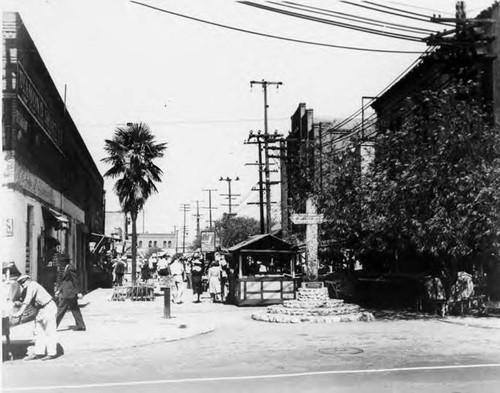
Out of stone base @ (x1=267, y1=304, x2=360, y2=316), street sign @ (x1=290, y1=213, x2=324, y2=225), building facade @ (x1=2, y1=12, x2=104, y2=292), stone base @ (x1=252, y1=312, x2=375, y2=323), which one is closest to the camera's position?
building facade @ (x1=2, y1=12, x2=104, y2=292)

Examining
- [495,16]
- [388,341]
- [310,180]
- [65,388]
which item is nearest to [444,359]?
[388,341]

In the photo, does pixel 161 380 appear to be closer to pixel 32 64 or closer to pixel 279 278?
pixel 32 64

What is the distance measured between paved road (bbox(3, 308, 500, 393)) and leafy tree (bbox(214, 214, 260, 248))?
66.1m

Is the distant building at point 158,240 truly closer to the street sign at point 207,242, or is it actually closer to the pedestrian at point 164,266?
the street sign at point 207,242

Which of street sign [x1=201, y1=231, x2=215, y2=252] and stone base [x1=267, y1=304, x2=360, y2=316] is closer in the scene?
stone base [x1=267, y1=304, x2=360, y2=316]

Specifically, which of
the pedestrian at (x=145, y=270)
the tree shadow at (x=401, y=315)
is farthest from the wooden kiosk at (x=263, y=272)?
the pedestrian at (x=145, y=270)

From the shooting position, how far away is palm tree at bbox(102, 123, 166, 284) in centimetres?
2925

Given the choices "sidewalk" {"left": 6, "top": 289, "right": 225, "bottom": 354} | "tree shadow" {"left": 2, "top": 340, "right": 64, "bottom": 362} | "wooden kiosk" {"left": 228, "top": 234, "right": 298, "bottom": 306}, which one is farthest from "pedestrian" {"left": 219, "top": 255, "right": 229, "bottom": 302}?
"tree shadow" {"left": 2, "top": 340, "right": 64, "bottom": 362}

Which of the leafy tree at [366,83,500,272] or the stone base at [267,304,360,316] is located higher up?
the leafy tree at [366,83,500,272]

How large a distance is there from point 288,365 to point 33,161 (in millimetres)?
12139

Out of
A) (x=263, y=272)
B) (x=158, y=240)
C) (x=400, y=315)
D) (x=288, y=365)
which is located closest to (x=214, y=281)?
(x=263, y=272)

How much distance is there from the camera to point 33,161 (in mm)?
18984

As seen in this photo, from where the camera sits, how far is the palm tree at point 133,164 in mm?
29250

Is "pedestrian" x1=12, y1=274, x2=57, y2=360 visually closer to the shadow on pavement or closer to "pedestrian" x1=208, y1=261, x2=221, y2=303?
the shadow on pavement
